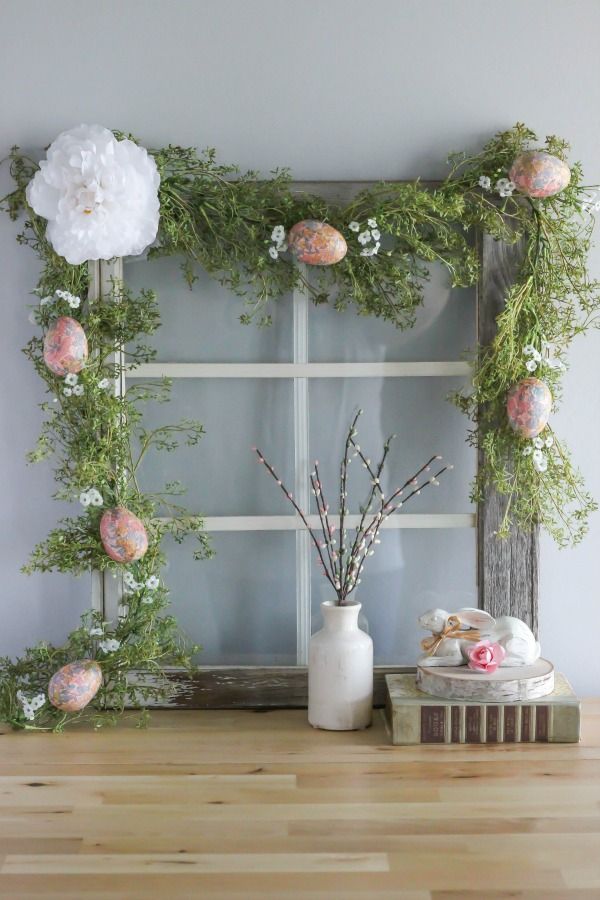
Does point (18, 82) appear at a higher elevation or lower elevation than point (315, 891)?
higher

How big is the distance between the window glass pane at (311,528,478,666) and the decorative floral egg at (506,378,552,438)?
0.33 metres

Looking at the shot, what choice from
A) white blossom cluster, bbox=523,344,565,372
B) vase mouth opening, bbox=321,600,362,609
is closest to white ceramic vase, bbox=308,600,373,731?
vase mouth opening, bbox=321,600,362,609

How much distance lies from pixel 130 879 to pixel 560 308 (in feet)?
5.10

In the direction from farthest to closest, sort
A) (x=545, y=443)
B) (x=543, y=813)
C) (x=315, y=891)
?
1. (x=545, y=443)
2. (x=543, y=813)
3. (x=315, y=891)

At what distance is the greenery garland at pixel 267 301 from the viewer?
211 centimetres

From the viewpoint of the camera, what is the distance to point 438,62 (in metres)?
2.22

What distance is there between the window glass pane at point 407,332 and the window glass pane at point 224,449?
0.17 meters

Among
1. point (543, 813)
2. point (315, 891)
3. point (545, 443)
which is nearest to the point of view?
point (315, 891)

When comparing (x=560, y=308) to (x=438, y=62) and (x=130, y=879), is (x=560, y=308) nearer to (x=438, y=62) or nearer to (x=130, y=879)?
(x=438, y=62)

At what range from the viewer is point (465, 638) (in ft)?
6.70

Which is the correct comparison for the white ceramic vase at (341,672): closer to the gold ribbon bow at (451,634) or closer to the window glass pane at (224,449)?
the gold ribbon bow at (451,634)

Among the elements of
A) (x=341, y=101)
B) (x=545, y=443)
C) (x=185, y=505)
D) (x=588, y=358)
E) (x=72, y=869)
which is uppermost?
(x=341, y=101)

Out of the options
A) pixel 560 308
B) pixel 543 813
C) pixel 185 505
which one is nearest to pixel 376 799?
pixel 543 813

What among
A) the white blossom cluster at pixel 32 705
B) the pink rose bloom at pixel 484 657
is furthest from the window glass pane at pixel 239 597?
the pink rose bloom at pixel 484 657
